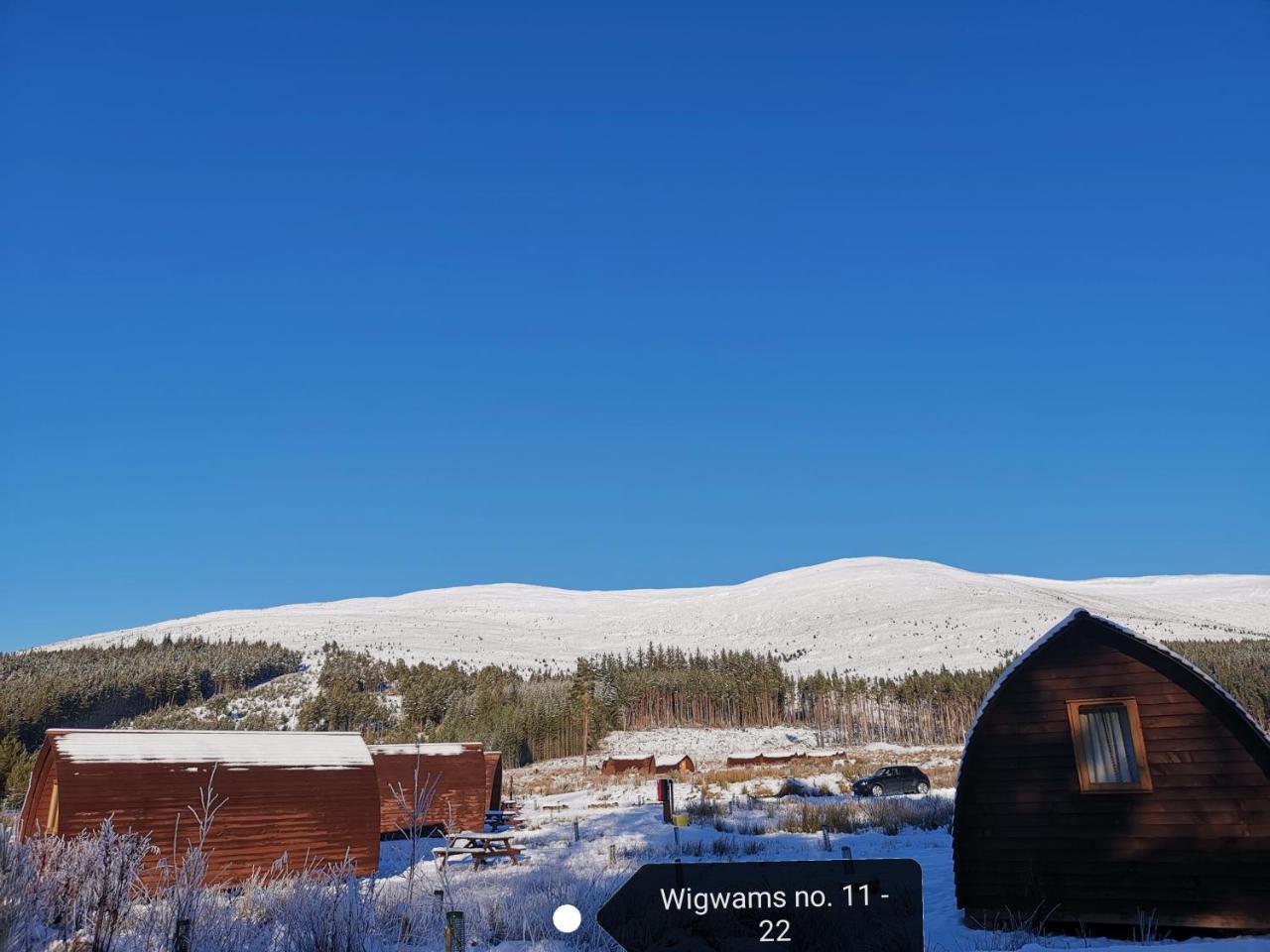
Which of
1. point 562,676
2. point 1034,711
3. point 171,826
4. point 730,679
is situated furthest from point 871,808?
point 562,676

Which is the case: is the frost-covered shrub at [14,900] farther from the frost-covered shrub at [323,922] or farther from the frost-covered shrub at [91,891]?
the frost-covered shrub at [323,922]

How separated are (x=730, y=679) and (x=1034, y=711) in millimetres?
96282

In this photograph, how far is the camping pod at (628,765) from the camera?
68.7 meters

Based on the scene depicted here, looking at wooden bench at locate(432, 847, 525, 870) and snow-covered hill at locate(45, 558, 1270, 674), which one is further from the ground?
snow-covered hill at locate(45, 558, 1270, 674)

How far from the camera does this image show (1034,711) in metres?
14.0

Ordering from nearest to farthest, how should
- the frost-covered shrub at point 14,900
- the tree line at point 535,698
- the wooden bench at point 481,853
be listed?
the frost-covered shrub at point 14,900, the wooden bench at point 481,853, the tree line at point 535,698

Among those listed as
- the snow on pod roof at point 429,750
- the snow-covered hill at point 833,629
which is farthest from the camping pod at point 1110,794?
the snow-covered hill at point 833,629

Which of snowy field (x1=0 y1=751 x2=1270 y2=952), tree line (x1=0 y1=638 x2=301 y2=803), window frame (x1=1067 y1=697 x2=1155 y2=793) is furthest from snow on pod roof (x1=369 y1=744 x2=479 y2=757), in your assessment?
tree line (x1=0 y1=638 x2=301 y2=803)

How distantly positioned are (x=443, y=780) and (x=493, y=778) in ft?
21.6

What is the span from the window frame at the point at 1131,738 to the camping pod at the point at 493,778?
24204 mm

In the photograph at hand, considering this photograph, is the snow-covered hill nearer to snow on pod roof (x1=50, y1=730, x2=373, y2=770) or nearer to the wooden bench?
the wooden bench

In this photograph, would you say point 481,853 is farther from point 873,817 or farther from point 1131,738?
point 1131,738

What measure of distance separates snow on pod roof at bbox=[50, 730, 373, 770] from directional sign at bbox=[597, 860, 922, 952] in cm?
2210

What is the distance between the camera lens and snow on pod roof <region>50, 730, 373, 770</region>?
20188 mm
